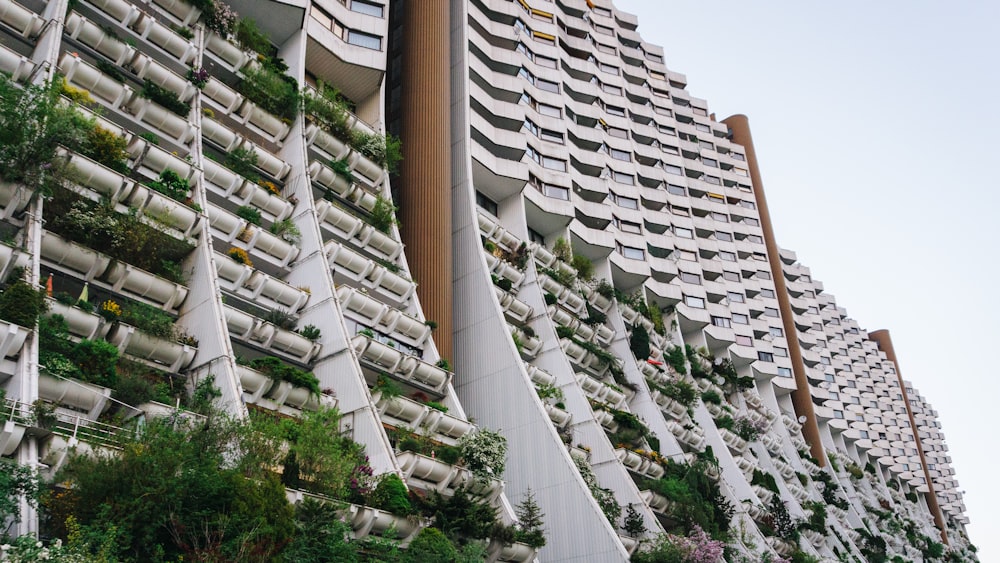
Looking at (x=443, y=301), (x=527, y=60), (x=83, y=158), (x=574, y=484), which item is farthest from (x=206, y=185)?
(x=527, y=60)

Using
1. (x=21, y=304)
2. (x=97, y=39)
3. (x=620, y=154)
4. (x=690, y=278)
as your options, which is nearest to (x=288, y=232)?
(x=97, y=39)

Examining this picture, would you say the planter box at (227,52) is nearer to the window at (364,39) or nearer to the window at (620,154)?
the window at (364,39)

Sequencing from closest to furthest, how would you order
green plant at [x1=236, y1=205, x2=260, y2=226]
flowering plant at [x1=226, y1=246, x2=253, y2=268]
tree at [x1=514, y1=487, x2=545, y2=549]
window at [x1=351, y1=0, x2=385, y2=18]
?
flowering plant at [x1=226, y1=246, x2=253, y2=268] → tree at [x1=514, y1=487, x2=545, y2=549] → green plant at [x1=236, y1=205, x2=260, y2=226] → window at [x1=351, y1=0, x2=385, y2=18]

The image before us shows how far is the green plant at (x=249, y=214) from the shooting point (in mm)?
35750

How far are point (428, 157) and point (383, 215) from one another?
7.90m

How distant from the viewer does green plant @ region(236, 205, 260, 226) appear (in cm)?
3575

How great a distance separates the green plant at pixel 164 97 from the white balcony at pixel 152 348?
11.2 metres

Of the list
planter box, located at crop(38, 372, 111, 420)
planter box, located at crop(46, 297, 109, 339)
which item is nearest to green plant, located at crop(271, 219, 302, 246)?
A: planter box, located at crop(46, 297, 109, 339)

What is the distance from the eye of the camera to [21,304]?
74.3ft

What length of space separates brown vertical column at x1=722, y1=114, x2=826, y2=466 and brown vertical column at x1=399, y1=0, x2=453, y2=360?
57201mm

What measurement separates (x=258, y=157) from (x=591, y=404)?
24.4 meters

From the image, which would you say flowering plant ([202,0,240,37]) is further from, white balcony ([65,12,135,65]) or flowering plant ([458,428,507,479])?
flowering plant ([458,428,507,479])

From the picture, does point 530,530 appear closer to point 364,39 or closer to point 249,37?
point 249,37

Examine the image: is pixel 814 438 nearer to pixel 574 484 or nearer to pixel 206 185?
pixel 574 484
